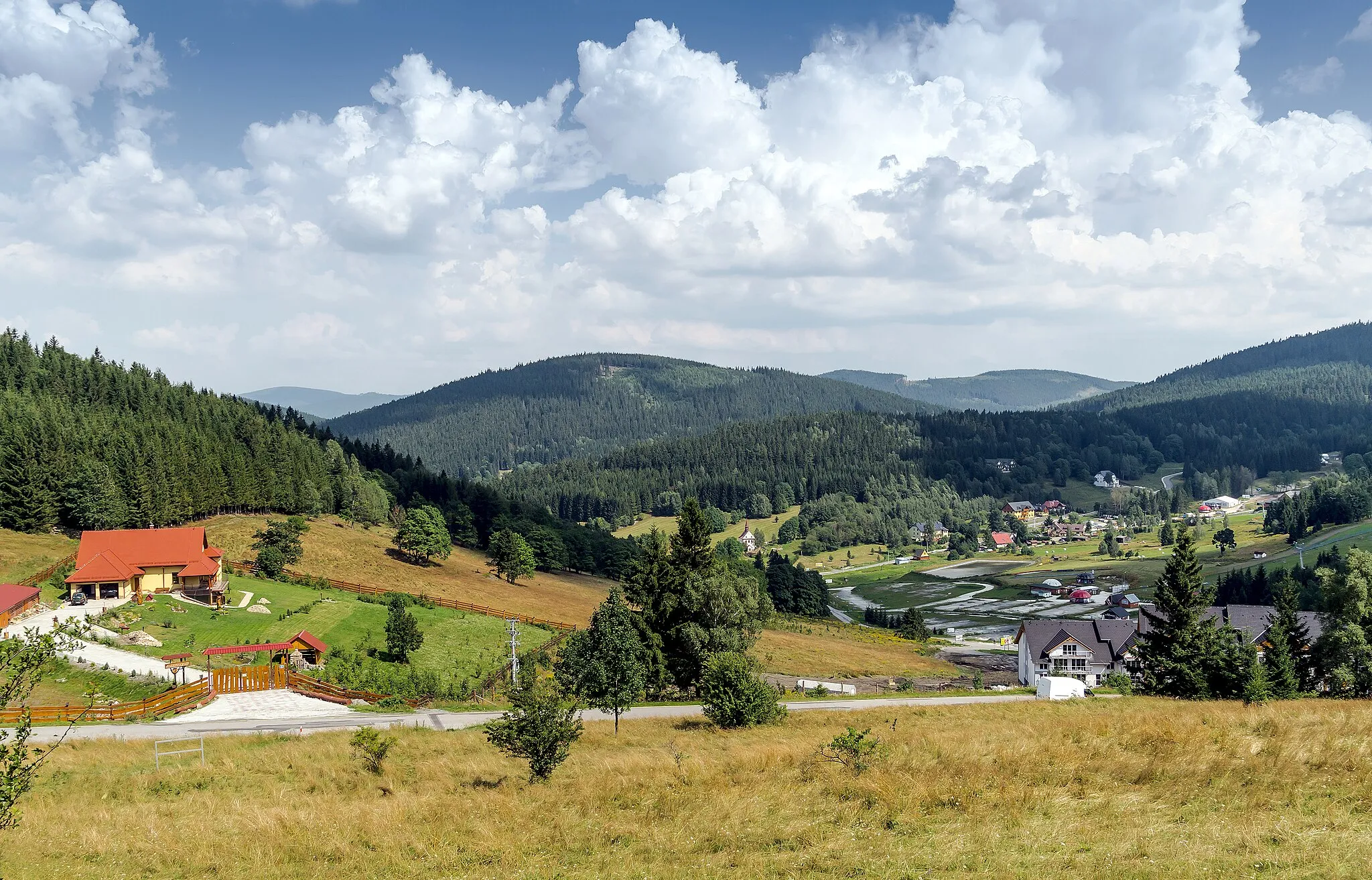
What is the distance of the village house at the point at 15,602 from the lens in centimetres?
5653

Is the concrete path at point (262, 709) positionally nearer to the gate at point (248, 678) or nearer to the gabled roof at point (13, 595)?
the gate at point (248, 678)

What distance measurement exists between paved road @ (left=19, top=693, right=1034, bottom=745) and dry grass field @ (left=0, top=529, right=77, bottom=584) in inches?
1594

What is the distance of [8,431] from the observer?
10031 cm

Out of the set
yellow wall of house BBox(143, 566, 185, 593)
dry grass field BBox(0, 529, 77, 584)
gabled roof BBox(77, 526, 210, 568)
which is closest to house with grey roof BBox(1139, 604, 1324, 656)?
gabled roof BBox(77, 526, 210, 568)

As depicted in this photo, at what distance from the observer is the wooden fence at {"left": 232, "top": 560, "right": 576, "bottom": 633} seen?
85.8 m

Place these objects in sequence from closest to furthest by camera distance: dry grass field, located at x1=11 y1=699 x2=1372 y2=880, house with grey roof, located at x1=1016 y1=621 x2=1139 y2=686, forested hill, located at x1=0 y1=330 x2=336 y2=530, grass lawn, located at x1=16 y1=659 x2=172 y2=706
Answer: dry grass field, located at x1=11 y1=699 x2=1372 y2=880, grass lawn, located at x1=16 y1=659 x2=172 y2=706, house with grey roof, located at x1=1016 y1=621 x2=1139 y2=686, forested hill, located at x1=0 y1=330 x2=336 y2=530

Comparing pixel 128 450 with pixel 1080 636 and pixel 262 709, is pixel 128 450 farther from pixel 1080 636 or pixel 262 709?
pixel 1080 636

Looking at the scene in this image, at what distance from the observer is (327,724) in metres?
40.8

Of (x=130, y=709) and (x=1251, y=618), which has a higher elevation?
(x=130, y=709)

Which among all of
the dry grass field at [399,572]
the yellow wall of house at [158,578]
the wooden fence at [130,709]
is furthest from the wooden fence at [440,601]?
the wooden fence at [130,709]

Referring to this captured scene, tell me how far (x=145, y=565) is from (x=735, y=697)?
5691cm

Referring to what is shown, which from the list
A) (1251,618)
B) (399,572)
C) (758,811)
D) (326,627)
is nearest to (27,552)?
(399,572)

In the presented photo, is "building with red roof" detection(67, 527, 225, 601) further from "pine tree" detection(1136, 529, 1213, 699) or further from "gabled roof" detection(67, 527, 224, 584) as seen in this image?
"pine tree" detection(1136, 529, 1213, 699)

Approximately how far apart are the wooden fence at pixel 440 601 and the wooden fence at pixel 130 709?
3941 cm
